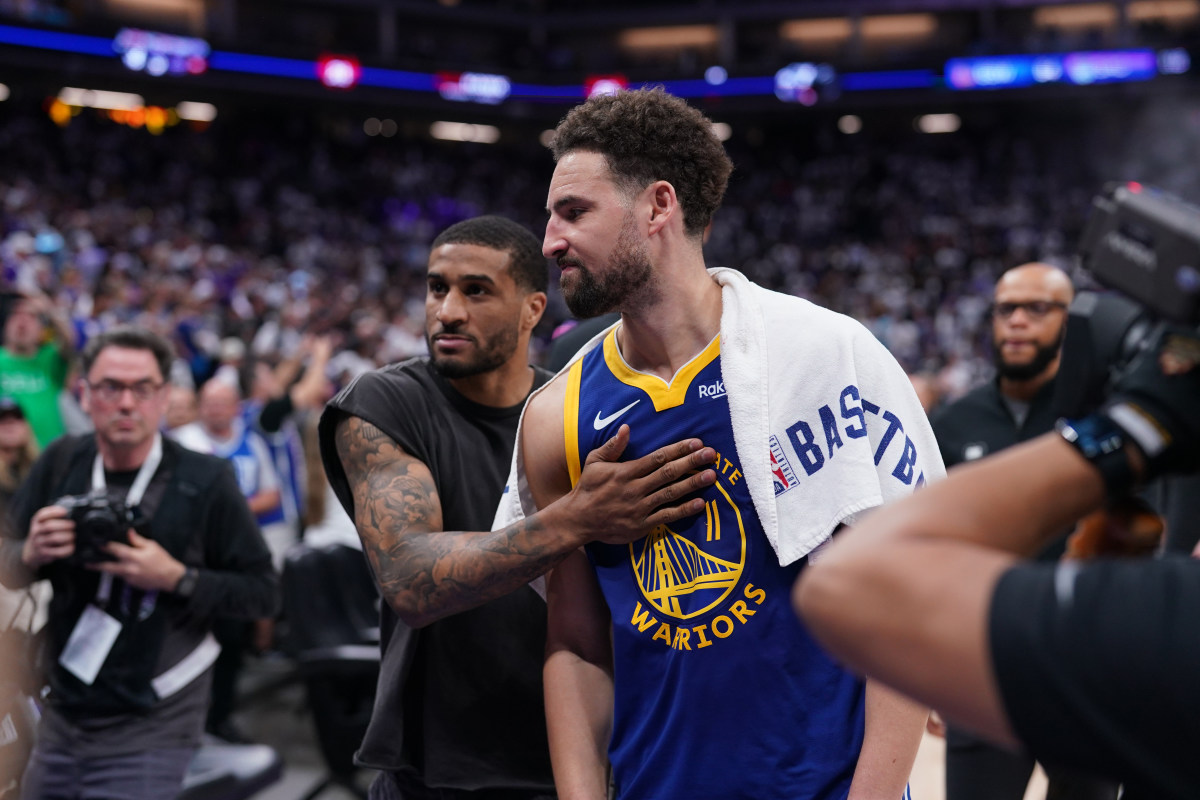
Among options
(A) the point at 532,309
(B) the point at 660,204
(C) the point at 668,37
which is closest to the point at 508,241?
(A) the point at 532,309

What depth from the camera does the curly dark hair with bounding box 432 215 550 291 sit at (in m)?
2.71

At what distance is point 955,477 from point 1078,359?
1.25 ft

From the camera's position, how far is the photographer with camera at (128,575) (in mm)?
3135

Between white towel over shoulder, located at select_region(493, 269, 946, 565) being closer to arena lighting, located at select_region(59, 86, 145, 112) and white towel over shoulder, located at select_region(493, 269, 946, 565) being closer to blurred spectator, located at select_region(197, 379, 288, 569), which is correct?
blurred spectator, located at select_region(197, 379, 288, 569)

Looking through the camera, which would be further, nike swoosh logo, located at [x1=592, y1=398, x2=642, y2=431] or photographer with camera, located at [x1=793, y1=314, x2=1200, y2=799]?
nike swoosh logo, located at [x1=592, y1=398, x2=642, y2=431]

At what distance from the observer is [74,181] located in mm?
19969

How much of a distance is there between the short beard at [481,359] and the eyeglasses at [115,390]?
4.29 feet

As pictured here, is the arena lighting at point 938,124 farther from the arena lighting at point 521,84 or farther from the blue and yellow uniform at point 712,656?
the blue and yellow uniform at point 712,656

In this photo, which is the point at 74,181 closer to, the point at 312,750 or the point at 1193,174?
the point at 312,750

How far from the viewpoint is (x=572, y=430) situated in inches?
81.4

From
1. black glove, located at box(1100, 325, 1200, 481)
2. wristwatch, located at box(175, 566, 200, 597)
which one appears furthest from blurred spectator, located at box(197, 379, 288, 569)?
black glove, located at box(1100, 325, 1200, 481)

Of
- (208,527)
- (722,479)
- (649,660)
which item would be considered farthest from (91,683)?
(722,479)

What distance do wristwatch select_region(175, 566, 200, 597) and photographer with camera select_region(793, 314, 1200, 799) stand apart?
2.71 m

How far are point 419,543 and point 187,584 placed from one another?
1383 mm
